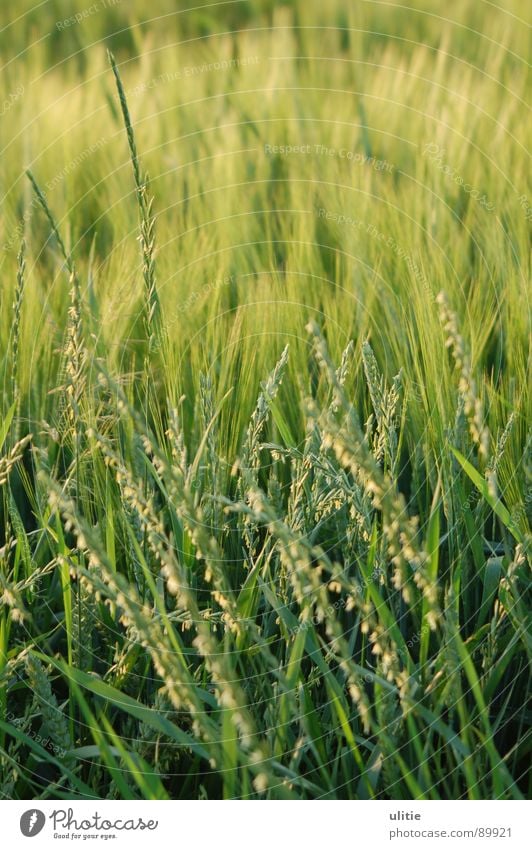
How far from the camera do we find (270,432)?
0.67 m

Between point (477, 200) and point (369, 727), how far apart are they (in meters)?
0.50

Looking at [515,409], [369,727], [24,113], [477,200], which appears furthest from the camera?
[24,113]

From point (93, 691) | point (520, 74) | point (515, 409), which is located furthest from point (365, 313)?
point (520, 74)

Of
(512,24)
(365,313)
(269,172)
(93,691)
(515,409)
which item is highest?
(512,24)

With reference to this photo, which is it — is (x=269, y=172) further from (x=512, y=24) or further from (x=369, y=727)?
(x=369, y=727)

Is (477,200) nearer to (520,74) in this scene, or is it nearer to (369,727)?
(520,74)

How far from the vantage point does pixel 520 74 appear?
0.97 m

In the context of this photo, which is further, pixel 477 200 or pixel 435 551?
pixel 477 200

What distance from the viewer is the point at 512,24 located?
1.02 metres

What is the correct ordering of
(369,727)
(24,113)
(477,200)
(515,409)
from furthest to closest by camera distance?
(24,113), (477,200), (515,409), (369,727)

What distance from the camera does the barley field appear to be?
0.52 meters

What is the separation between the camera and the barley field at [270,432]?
52 centimetres
